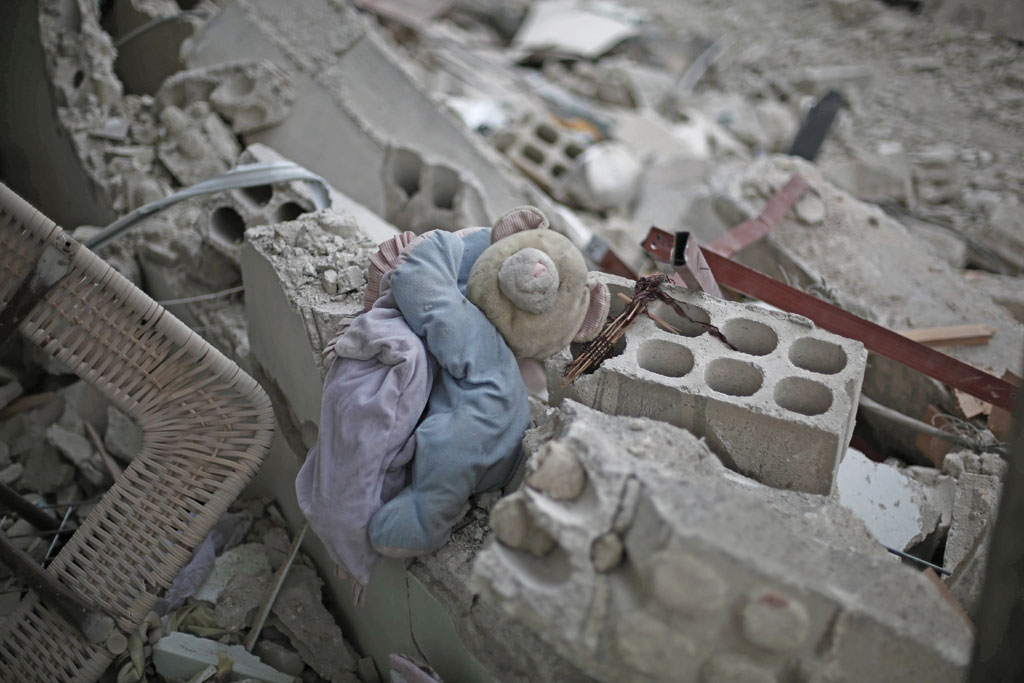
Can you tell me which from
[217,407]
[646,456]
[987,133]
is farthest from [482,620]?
[987,133]

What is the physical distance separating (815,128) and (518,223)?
14.6 feet

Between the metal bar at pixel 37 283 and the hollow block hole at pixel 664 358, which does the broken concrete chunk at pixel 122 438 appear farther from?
the hollow block hole at pixel 664 358

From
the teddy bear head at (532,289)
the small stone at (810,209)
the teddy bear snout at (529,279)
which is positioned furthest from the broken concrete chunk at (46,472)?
the small stone at (810,209)

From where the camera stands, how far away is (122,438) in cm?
326

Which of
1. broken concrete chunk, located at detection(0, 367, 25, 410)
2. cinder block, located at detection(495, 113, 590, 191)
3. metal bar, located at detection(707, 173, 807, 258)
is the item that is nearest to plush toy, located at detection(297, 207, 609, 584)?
metal bar, located at detection(707, 173, 807, 258)

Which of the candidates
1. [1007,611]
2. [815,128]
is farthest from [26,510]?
[815,128]

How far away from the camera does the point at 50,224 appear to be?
2.01 metres

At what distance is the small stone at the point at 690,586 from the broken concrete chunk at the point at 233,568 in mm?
2070

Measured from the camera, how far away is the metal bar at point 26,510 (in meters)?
2.61

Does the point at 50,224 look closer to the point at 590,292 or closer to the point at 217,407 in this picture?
the point at 217,407

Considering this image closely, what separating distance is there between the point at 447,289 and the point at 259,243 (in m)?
1.04

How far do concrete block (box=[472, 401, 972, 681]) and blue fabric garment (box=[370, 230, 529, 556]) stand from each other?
447mm

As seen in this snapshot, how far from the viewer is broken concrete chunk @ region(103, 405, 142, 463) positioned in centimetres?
325

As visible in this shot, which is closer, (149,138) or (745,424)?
(745,424)
